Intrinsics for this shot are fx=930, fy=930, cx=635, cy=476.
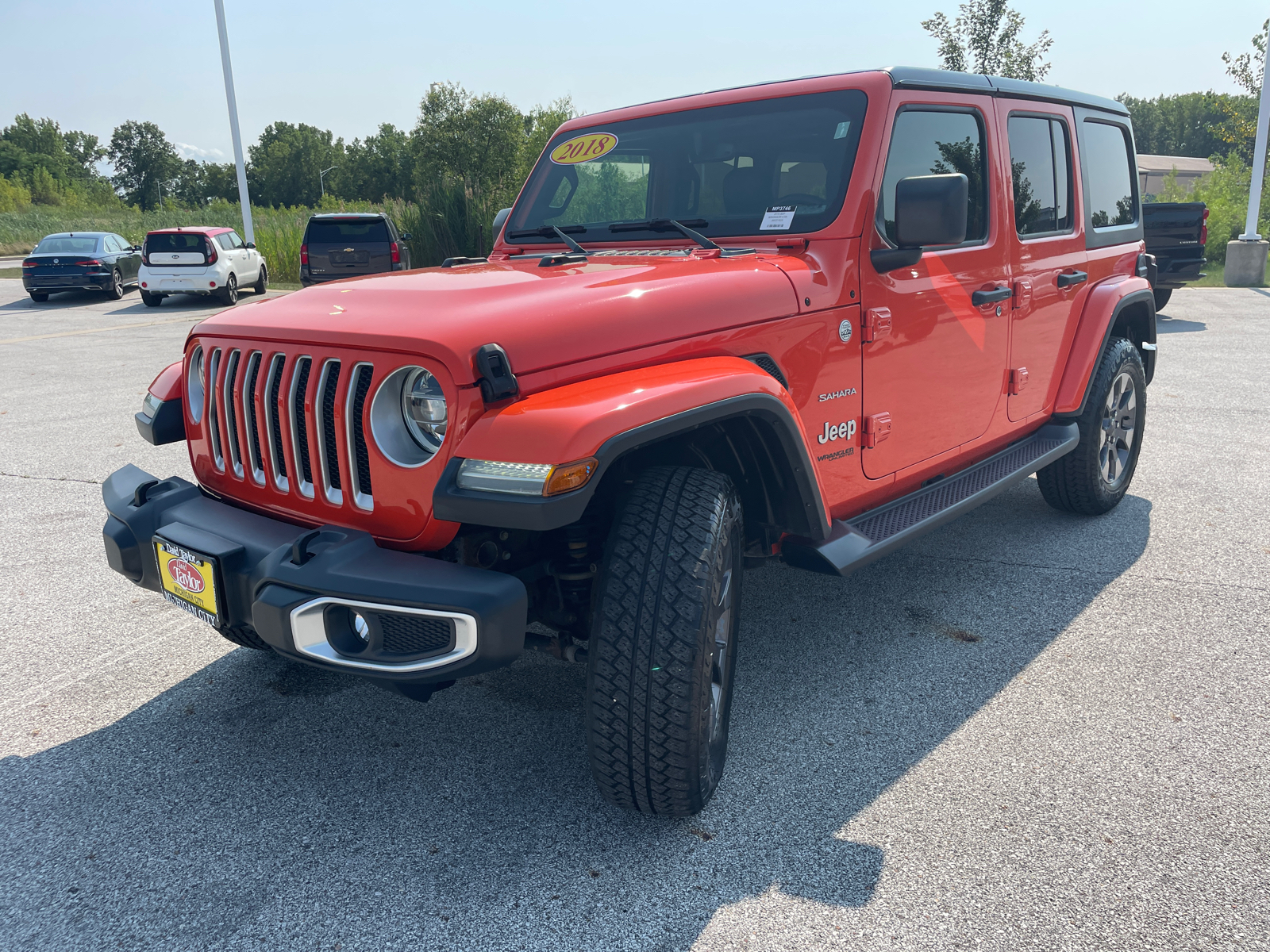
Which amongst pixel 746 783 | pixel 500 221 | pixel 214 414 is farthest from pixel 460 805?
pixel 500 221

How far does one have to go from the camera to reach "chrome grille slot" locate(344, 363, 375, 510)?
2266mm

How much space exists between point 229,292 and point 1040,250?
1728cm

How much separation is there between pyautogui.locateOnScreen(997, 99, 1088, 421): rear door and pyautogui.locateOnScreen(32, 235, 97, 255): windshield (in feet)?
64.8

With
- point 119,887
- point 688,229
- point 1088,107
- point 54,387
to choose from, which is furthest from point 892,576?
point 54,387

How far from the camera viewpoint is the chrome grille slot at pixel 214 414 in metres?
2.67

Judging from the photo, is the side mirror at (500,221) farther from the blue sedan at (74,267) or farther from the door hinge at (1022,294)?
the blue sedan at (74,267)

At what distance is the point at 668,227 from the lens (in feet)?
10.9

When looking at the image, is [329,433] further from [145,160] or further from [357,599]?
[145,160]

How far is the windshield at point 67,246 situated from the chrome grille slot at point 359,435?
19960mm

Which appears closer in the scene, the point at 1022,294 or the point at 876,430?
the point at 876,430

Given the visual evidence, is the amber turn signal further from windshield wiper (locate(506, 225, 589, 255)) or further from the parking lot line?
the parking lot line

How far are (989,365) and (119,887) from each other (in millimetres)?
3338

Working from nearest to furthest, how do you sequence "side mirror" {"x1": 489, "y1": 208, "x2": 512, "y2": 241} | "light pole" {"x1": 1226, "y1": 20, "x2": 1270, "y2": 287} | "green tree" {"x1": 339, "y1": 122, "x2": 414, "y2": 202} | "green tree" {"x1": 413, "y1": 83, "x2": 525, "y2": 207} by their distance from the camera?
"side mirror" {"x1": 489, "y1": 208, "x2": 512, "y2": 241}, "light pole" {"x1": 1226, "y1": 20, "x2": 1270, "y2": 287}, "green tree" {"x1": 413, "y1": 83, "x2": 525, "y2": 207}, "green tree" {"x1": 339, "y1": 122, "x2": 414, "y2": 202}

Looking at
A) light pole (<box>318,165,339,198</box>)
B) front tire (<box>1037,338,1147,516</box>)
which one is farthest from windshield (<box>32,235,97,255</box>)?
light pole (<box>318,165,339,198</box>)
